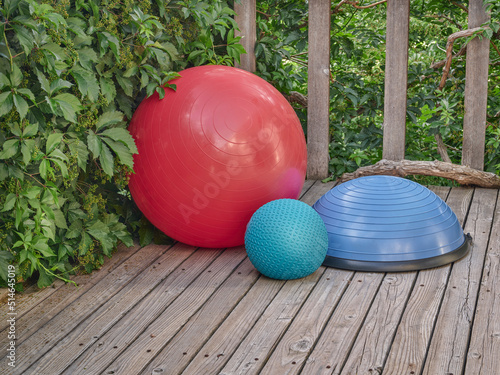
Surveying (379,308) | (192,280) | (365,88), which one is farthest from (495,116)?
(192,280)

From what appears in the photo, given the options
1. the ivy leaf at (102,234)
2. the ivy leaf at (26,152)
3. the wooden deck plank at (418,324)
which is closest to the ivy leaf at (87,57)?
the ivy leaf at (26,152)

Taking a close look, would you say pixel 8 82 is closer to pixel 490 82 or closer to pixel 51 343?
pixel 51 343

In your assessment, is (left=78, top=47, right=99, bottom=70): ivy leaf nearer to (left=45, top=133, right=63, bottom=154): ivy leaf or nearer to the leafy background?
the leafy background

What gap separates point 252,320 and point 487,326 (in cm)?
101

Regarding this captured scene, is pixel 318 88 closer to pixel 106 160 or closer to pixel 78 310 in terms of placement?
pixel 106 160

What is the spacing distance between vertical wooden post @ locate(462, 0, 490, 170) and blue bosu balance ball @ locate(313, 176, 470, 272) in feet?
4.12

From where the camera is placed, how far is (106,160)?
3141 mm

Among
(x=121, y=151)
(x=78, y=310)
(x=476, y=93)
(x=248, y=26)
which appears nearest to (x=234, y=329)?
(x=78, y=310)

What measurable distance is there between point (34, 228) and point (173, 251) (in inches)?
37.9

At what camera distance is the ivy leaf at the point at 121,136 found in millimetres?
3189

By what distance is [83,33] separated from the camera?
9.70ft

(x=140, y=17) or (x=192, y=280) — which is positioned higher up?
(x=140, y=17)

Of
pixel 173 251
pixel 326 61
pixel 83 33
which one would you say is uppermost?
pixel 83 33

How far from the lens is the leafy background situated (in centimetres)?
280
